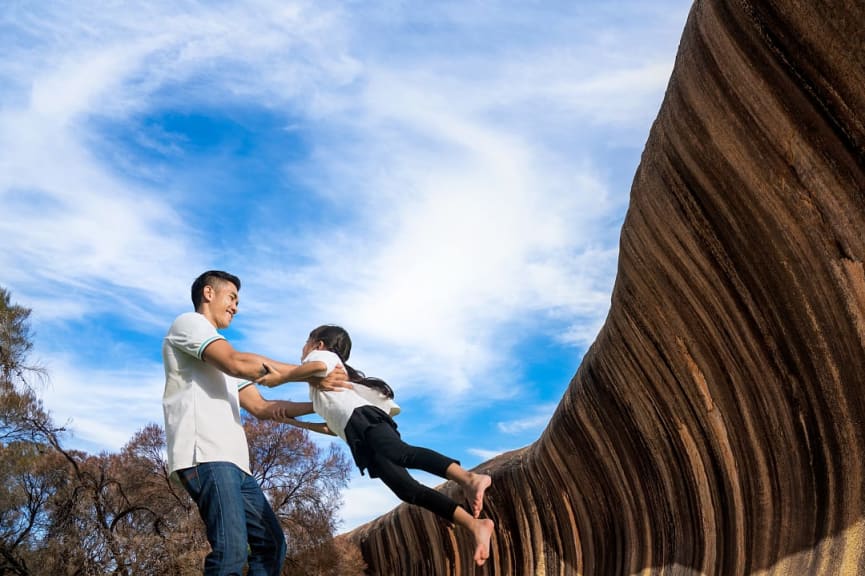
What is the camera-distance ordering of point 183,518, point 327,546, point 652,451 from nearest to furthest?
point 652,451
point 327,546
point 183,518

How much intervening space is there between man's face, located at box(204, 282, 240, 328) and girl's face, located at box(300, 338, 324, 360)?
73 cm

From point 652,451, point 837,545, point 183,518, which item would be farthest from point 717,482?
point 183,518

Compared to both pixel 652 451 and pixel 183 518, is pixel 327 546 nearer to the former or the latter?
pixel 183 518

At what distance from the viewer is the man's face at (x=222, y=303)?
3.75 meters

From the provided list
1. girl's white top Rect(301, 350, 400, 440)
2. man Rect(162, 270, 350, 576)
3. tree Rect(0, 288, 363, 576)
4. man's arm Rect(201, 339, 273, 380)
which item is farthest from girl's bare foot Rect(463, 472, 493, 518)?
tree Rect(0, 288, 363, 576)

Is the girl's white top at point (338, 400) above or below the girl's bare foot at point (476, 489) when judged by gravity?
above

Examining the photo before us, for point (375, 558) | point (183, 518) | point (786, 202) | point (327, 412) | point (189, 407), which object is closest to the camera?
point (786, 202)

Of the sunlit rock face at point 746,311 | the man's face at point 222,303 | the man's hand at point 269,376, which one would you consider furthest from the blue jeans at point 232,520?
the sunlit rock face at point 746,311

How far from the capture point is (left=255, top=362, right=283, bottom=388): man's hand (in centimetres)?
346

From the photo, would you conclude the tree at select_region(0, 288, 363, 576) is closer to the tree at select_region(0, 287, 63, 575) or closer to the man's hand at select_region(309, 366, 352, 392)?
the tree at select_region(0, 287, 63, 575)

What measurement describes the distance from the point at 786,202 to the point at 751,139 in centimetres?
23

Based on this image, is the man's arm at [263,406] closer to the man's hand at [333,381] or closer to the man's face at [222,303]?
the man's hand at [333,381]

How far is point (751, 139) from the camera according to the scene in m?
2.84

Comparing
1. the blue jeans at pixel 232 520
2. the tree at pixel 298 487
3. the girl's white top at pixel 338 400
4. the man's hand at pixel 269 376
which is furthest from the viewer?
the tree at pixel 298 487
